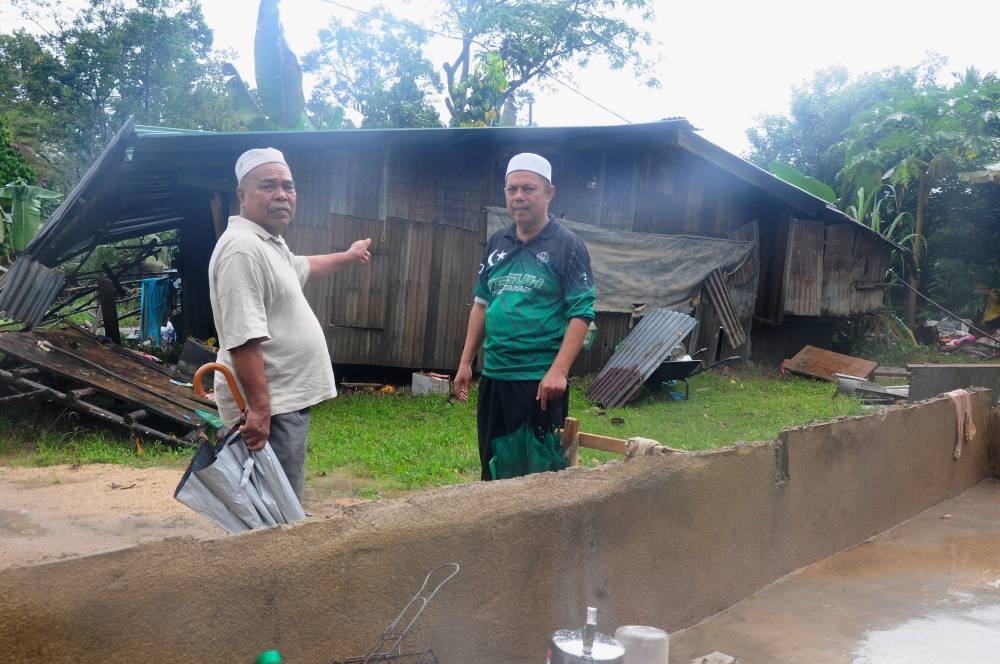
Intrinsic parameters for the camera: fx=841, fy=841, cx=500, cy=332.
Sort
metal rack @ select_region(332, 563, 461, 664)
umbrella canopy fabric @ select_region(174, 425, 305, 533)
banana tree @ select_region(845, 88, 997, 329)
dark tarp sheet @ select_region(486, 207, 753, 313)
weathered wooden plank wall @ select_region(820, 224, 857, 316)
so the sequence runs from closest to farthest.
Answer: metal rack @ select_region(332, 563, 461, 664) → umbrella canopy fabric @ select_region(174, 425, 305, 533) → dark tarp sheet @ select_region(486, 207, 753, 313) → weathered wooden plank wall @ select_region(820, 224, 857, 316) → banana tree @ select_region(845, 88, 997, 329)

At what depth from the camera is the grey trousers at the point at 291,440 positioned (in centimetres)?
296

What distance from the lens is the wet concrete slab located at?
130 inches

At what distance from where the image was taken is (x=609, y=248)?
11578 millimetres

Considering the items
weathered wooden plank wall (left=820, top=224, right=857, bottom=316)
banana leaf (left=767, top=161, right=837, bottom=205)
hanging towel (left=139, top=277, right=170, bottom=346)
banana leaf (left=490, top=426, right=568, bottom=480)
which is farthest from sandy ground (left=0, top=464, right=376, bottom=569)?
banana leaf (left=767, top=161, right=837, bottom=205)

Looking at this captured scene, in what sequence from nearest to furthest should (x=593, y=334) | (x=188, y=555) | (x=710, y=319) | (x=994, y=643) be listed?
1. (x=188, y=555)
2. (x=994, y=643)
3. (x=593, y=334)
4. (x=710, y=319)

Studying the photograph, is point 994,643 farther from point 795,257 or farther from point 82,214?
point 795,257

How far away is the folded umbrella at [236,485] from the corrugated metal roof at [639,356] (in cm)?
741

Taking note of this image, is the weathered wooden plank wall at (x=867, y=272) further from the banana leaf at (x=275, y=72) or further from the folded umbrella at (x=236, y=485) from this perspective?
the folded umbrella at (x=236, y=485)

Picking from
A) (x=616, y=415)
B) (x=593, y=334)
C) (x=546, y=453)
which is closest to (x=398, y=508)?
(x=546, y=453)

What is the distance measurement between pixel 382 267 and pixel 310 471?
4337 mm

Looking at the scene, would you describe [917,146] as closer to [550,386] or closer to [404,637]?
[550,386]

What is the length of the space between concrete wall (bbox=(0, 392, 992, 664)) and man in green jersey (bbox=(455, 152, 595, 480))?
49cm

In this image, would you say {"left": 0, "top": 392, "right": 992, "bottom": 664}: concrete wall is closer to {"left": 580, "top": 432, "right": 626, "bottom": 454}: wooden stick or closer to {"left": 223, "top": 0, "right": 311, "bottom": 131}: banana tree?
{"left": 580, "top": 432, "right": 626, "bottom": 454}: wooden stick

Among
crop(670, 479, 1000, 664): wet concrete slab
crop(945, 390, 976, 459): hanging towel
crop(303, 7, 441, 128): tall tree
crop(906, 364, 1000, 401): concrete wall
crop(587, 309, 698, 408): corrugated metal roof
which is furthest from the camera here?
crop(303, 7, 441, 128): tall tree
